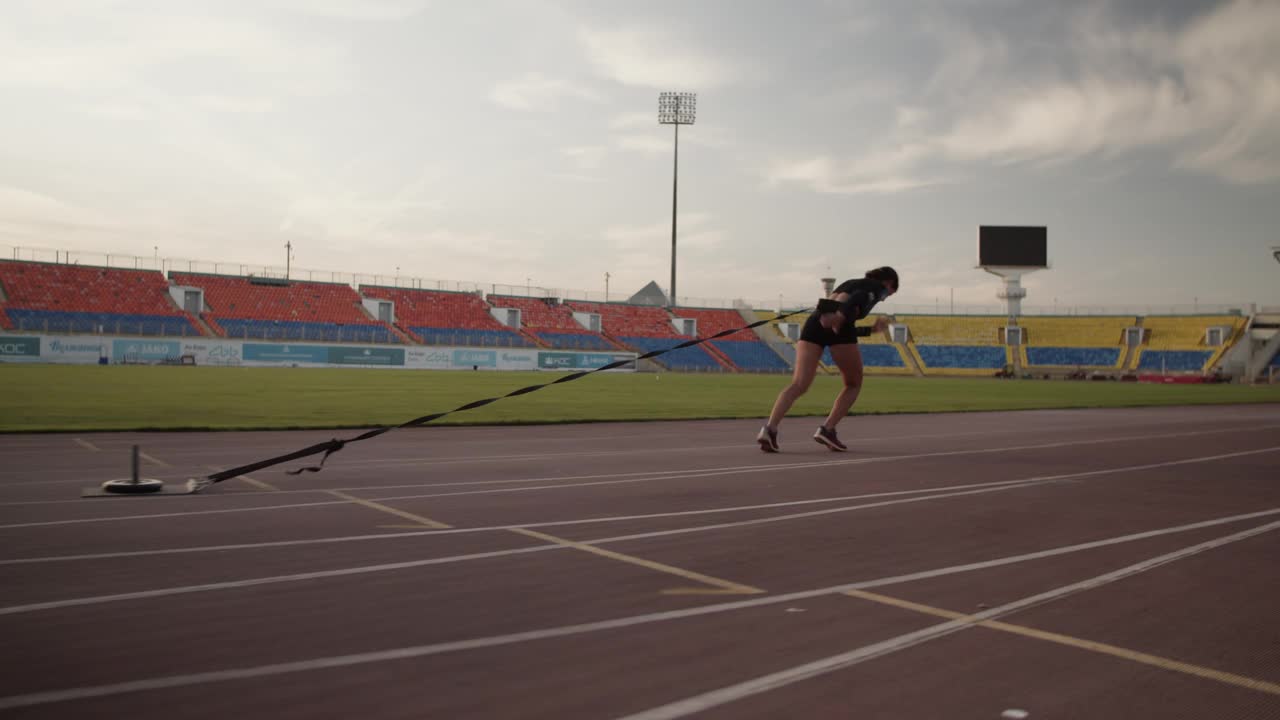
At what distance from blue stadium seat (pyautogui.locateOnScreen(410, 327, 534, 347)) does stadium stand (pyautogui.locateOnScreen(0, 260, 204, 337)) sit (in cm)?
1573

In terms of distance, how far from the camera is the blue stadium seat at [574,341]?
71062 mm

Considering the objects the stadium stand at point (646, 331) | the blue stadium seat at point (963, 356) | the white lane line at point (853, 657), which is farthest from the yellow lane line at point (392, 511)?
the blue stadium seat at point (963, 356)

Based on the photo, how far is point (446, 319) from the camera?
231 feet

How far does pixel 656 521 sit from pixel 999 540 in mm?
2159

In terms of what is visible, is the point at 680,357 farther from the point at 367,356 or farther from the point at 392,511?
the point at 392,511

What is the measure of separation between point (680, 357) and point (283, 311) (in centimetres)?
3178

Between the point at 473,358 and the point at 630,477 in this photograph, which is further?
the point at 473,358

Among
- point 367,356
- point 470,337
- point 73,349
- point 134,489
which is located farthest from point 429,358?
point 134,489

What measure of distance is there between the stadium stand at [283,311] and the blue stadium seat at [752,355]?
1210 inches

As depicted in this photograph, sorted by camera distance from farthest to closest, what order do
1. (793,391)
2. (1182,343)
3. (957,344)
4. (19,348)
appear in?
(957,344) < (1182,343) < (19,348) < (793,391)

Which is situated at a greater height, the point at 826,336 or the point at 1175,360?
the point at 1175,360

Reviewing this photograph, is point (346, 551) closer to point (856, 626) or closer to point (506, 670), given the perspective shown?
point (506, 670)

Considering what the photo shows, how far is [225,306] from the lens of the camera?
203ft

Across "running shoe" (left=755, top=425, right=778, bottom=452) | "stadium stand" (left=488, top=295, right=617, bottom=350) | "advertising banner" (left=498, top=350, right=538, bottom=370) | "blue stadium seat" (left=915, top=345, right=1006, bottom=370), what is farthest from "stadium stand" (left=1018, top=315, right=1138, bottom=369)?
"running shoe" (left=755, top=425, right=778, bottom=452)
